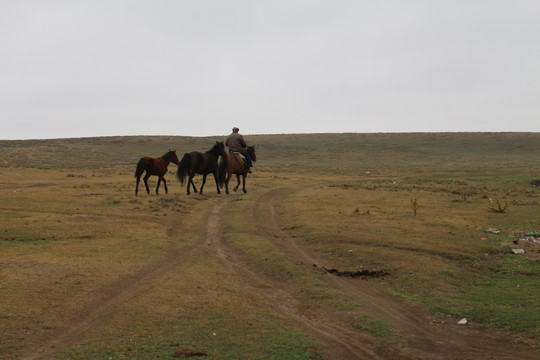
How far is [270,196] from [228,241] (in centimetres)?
1327

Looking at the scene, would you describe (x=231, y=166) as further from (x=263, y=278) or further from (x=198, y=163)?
(x=263, y=278)

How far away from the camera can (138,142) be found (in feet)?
379

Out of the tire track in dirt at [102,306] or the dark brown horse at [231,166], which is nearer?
the tire track in dirt at [102,306]

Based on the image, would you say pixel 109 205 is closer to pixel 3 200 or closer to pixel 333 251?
pixel 3 200

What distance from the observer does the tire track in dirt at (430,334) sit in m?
9.01

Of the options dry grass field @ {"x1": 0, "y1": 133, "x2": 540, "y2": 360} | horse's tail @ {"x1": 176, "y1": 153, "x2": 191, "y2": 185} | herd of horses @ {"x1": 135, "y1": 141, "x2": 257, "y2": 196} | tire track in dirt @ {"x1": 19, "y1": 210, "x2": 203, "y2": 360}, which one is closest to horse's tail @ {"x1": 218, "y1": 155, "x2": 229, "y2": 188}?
herd of horses @ {"x1": 135, "y1": 141, "x2": 257, "y2": 196}

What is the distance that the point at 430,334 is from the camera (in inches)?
394

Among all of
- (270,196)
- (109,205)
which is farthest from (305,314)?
(270,196)

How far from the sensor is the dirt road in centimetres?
894

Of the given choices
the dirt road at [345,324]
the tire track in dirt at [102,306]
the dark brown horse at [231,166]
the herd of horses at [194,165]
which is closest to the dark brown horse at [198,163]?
the herd of horses at [194,165]

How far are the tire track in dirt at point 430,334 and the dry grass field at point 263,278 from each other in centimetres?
4

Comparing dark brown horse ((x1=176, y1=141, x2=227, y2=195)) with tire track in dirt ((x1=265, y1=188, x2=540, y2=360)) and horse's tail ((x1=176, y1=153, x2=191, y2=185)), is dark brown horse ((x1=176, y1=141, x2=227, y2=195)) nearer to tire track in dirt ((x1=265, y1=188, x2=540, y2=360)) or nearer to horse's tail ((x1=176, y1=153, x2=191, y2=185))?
horse's tail ((x1=176, y1=153, x2=191, y2=185))

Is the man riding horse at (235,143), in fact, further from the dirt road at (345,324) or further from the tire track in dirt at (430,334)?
the tire track in dirt at (430,334)

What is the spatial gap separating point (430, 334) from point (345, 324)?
165cm
